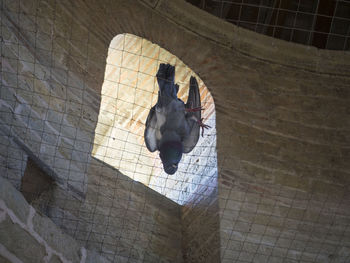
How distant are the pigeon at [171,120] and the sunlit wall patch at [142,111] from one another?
0.50ft

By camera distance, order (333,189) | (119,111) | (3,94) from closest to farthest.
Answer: (3,94) < (333,189) < (119,111)

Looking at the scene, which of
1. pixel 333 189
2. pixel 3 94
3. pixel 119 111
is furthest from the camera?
pixel 119 111

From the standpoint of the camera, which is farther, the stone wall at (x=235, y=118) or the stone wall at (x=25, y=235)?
the stone wall at (x=235, y=118)

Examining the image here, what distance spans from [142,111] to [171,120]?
4.40 feet

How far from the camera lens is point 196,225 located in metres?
5.21

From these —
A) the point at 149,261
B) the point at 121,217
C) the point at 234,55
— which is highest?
the point at 234,55

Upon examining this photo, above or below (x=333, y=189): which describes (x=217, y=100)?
above

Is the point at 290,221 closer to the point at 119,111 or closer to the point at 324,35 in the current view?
the point at 324,35

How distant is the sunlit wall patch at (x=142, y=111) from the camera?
5387 mm

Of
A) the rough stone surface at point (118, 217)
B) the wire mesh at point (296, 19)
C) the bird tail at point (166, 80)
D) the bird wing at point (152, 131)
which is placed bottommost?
the rough stone surface at point (118, 217)

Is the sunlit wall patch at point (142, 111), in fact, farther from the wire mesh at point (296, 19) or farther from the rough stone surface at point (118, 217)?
the wire mesh at point (296, 19)

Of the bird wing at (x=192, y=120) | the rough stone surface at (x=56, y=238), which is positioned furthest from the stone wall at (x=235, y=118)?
the rough stone surface at (x=56, y=238)

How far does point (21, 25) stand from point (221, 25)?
6.70ft

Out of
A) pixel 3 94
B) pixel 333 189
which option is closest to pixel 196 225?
pixel 333 189
